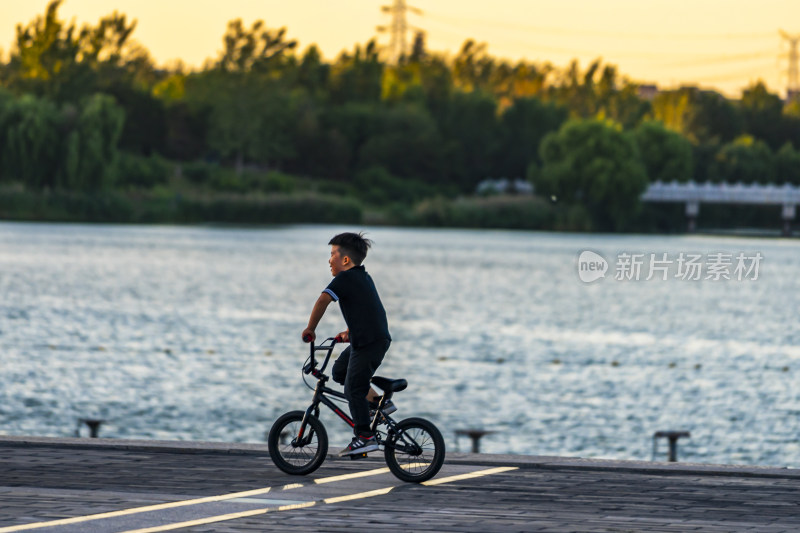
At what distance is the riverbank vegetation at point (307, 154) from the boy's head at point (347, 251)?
12089 centimetres

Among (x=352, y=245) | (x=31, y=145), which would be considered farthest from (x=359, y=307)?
(x=31, y=145)

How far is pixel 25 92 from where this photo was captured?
16362cm

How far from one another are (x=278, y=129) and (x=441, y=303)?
99399 mm

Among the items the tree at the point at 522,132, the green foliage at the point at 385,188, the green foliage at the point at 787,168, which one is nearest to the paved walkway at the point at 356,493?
the green foliage at the point at 385,188

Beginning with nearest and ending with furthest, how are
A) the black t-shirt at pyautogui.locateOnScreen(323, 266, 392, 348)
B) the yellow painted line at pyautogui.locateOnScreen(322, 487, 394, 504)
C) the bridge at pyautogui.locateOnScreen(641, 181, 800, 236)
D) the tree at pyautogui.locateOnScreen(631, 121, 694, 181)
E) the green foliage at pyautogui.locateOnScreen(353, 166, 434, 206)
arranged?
the yellow painted line at pyautogui.locateOnScreen(322, 487, 394, 504), the black t-shirt at pyautogui.locateOnScreen(323, 266, 392, 348), the bridge at pyautogui.locateOnScreen(641, 181, 800, 236), the green foliage at pyautogui.locateOnScreen(353, 166, 434, 206), the tree at pyautogui.locateOnScreen(631, 121, 694, 181)

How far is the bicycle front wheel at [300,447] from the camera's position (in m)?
12.4

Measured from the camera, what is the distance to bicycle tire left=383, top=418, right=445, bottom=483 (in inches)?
477

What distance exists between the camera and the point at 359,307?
39.7 ft

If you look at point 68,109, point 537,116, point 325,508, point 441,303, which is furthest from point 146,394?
point 537,116

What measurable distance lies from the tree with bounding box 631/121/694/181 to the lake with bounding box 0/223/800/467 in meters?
49.6

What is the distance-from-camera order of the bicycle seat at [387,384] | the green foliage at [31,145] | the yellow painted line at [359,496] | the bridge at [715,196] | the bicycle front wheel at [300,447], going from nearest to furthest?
the yellow painted line at [359,496] < the bicycle seat at [387,384] < the bicycle front wheel at [300,447] < the green foliage at [31,145] < the bridge at [715,196]

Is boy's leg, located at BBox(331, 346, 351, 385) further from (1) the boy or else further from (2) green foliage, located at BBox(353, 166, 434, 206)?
(2) green foliage, located at BBox(353, 166, 434, 206)

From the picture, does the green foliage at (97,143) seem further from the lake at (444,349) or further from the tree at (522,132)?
the tree at (522,132)

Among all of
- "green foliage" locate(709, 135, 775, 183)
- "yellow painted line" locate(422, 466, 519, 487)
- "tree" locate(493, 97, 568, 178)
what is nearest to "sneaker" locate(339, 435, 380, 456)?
"yellow painted line" locate(422, 466, 519, 487)
